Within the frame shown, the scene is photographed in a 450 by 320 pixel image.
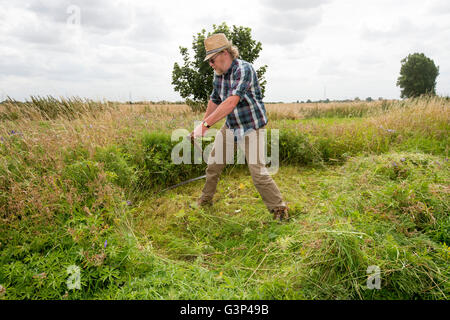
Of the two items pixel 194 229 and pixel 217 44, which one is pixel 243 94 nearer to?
pixel 217 44

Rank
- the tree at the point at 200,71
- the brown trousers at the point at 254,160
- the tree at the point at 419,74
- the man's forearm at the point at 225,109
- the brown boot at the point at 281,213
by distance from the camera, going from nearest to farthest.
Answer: the man's forearm at the point at 225,109
the brown trousers at the point at 254,160
the brown boot at the point at 281,213
the tree at the point at 200,71
the tree at the point at 419,74

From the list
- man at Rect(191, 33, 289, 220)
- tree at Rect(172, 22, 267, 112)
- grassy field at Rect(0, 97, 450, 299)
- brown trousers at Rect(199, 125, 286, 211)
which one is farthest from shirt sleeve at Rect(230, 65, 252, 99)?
tree at Rect(172, 22, 267, 112)

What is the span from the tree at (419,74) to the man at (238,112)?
143ft

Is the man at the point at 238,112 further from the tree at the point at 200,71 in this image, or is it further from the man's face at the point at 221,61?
the tree at the point at 200,71

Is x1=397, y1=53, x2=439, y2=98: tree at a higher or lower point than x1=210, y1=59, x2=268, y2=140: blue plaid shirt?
higher

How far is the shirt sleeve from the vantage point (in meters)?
2.78

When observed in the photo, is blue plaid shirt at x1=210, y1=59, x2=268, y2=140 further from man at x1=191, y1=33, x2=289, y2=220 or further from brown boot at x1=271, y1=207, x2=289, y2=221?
brown boot at x1=271, y1=207, x2=289, y2=221

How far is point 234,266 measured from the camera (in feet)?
7.96

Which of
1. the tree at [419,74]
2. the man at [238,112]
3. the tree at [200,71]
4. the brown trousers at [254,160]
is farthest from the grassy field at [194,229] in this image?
the tree at [419,74]

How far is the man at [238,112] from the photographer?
9.20 feet

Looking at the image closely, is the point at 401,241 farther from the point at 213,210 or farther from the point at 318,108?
the point at 318,108

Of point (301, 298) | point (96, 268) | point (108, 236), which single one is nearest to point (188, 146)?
point (108, 236)

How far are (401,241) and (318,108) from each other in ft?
51.6

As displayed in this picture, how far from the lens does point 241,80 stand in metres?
2.78
